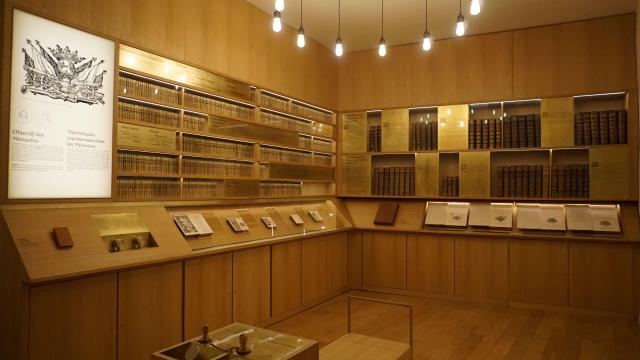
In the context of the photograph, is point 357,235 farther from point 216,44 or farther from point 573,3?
point 573,3

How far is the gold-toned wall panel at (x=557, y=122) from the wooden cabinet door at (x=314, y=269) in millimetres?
3226

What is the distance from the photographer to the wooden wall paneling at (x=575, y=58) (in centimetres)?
564

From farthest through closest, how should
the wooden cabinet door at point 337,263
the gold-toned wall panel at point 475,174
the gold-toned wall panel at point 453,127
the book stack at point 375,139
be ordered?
the book stack at point 375,139
the gold-toned wall panel at point 453,127
the gold-toned wall panel at point 475,174
the wooden cabinet door at point 337,263

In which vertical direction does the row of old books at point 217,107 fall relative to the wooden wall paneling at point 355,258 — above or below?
above

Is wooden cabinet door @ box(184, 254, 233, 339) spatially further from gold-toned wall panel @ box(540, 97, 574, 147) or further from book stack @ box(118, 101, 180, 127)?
gold-toned wall panel @ box(540, 97, 574, 147)

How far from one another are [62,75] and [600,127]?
5.93m

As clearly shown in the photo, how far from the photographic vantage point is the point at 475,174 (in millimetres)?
6344

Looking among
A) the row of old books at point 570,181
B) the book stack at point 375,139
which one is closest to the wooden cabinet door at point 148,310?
the book stack at point 375,139

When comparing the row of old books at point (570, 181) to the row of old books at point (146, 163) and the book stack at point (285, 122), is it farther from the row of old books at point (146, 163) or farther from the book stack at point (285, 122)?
the row of old books at point (146, 163)

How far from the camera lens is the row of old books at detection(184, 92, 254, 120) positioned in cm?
455

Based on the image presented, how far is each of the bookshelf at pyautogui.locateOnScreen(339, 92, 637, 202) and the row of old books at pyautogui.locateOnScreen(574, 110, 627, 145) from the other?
0.01 m

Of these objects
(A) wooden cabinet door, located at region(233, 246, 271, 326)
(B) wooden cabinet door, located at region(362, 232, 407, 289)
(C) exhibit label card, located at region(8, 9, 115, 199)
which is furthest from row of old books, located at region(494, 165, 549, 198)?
(C) exhibit label card, located at region(8, 9, 115, 199)

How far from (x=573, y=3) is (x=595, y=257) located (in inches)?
119

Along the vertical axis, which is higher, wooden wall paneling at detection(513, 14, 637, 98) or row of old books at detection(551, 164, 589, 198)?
wooden wall paneling at detection(513, 14, 637, 98)
